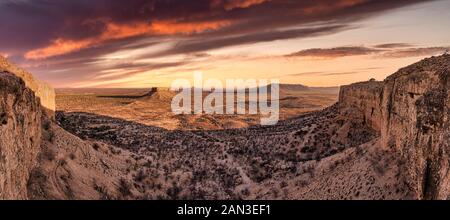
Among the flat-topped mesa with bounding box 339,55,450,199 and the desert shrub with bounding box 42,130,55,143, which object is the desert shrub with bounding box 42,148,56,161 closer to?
the desert shrub with bounding box 42,130,55,143

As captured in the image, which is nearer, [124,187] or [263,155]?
[124,187]

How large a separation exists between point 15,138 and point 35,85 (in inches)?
465

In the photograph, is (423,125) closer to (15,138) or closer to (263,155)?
(15,138)

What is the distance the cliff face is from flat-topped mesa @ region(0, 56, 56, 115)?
3999 mm

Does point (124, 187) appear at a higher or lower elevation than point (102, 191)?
lower

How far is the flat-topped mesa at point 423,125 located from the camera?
41.6 ft

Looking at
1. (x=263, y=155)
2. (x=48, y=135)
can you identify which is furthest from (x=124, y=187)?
(x=263, y=155)

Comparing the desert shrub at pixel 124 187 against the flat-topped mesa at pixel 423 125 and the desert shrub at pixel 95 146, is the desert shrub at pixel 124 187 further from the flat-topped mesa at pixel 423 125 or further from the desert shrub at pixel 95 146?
the flat-topped mesa at pixel 423 125

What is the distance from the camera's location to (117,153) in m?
29.9

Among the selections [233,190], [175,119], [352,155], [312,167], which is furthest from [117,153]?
[175,119]

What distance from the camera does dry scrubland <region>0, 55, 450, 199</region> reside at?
13.8 meters

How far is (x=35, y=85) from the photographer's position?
24.5 m

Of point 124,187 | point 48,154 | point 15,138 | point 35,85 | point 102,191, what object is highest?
point 35,85

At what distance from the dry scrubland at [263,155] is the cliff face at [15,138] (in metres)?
0.04
